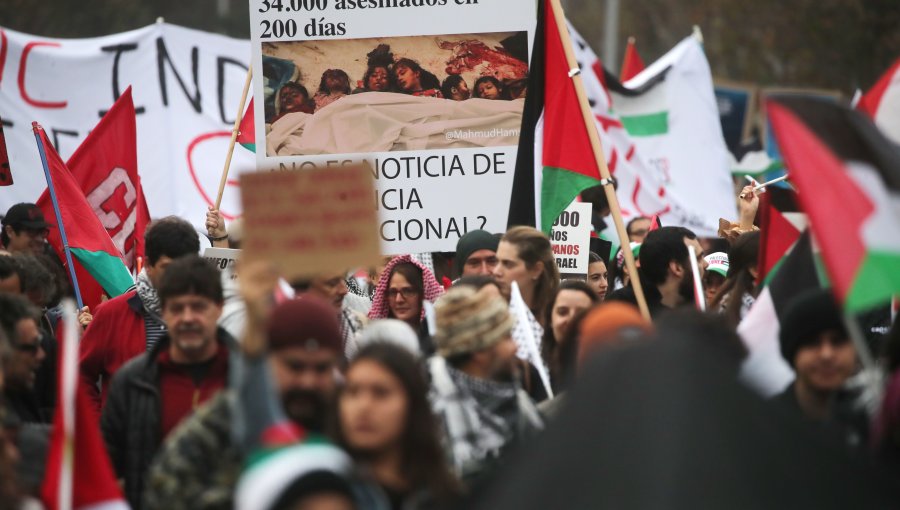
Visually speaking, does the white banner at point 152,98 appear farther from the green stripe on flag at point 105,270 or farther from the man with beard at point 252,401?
the man with beard at point 252,401

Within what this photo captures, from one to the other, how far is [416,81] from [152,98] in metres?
5.34

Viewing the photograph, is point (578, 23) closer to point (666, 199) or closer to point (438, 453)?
point (666, 199)

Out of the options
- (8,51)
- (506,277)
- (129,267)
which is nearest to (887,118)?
(506,277)

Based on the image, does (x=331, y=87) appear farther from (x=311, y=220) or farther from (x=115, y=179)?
(x=311, y=220)

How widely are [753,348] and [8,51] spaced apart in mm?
8418

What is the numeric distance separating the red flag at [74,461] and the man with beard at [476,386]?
1.05 metres

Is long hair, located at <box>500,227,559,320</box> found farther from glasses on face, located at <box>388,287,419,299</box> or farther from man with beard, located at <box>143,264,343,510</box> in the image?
man with beard, located at <box>143,264,343,510</box>

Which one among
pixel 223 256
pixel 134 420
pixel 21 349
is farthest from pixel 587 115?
pixel 21 349

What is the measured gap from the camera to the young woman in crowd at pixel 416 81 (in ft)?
28.2

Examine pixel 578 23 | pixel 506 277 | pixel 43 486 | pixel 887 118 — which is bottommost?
pixel 43 486

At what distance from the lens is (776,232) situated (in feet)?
21.4

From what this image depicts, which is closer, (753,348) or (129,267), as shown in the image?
(753,348)

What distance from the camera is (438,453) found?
176 inches

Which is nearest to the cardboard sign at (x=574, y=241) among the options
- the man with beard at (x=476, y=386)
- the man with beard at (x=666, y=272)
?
the man with beard at (x=666, y=272)
